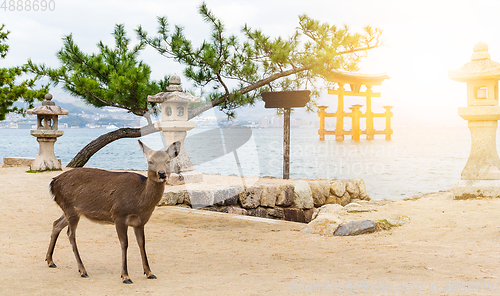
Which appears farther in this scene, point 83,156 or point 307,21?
point 83,156

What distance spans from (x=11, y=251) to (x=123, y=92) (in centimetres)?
805

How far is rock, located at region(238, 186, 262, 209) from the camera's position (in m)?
8.90

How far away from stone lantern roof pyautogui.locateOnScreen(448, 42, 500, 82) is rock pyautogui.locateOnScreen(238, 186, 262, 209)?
4682 millimetres

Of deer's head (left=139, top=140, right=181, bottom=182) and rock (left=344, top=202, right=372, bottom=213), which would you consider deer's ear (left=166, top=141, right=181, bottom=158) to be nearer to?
deer's head (left=139, top=140, right=181, bottom=182)

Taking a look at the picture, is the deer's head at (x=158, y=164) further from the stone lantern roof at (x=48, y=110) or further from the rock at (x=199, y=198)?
the stone lantern roof at (x=48, y=110)

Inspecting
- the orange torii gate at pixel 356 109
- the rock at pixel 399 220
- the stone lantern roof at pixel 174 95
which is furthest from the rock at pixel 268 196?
the orange torii gate at pixel 356 109

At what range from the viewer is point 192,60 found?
12391mm

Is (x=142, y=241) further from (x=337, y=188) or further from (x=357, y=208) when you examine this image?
(x=337, y=188)

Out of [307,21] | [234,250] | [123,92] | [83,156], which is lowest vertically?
[234,250]

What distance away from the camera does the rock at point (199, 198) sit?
8.12 m

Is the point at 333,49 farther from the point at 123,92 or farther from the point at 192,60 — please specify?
the point at 123,92

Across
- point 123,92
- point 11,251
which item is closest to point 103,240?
point 11,251

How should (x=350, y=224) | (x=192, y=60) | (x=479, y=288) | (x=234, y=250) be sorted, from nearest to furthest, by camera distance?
1. (x=479, y=288)
2. (x=234, y=250)
3. (x=350, y=224)
4. (x=192, y=60)

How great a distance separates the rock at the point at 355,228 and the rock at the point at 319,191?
3.57m
